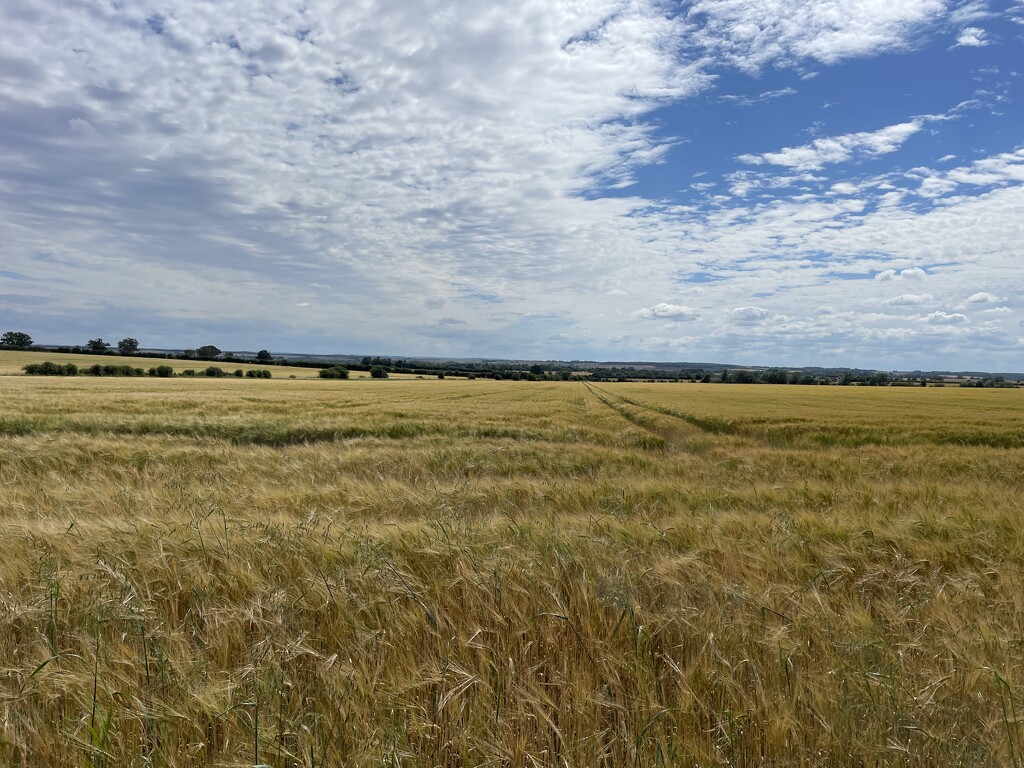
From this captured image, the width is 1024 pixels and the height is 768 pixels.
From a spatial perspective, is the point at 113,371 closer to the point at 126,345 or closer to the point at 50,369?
the point at 50,369

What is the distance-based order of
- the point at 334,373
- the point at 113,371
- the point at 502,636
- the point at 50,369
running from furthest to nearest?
the point at 334,373, the point at 113,371, the point at 50,369, the point at 502,636

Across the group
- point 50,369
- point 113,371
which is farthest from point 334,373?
point 50,369

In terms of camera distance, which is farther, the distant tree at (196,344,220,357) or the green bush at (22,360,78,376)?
the distant tree at (196,344,220,357)

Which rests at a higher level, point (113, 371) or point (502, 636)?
point (502, 636)

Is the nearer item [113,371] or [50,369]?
[50,369]

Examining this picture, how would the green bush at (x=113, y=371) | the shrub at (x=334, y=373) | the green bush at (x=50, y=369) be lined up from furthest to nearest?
the shrub at (x=334, y=373)
the green bush at (x=113, y=371)
the green bush at (x=50, y=369)

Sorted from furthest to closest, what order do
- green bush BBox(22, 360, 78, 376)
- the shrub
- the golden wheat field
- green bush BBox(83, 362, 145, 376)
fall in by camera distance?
the shrub
green bush BBox(83, 362, 145, 376)
green bush BBox(22, 360, 78, 376)
the golden wheat field

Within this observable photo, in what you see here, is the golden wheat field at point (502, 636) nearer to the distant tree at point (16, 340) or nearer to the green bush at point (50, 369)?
the green bush at point (50, 369)

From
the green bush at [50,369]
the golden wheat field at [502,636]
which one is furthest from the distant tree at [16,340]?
the golden wheat field at [502,636]

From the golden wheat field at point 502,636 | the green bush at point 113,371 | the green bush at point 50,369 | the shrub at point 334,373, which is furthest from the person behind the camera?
the shrub at point 334,373

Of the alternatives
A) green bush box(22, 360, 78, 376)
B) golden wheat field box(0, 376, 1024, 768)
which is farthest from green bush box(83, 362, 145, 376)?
golden wheat field box(0, 376, 1024, 768)

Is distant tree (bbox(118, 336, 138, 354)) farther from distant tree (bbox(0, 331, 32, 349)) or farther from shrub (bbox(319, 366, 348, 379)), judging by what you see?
shrub (bbox(319, 366, 348, 379))

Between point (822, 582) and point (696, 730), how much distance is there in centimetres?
182

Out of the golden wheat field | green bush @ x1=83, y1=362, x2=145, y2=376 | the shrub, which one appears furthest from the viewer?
the shrub
